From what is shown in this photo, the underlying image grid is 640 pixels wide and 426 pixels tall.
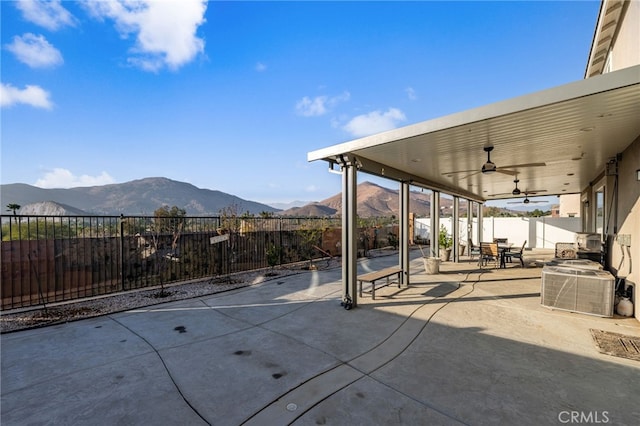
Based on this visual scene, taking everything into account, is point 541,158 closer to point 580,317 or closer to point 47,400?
point 580,317

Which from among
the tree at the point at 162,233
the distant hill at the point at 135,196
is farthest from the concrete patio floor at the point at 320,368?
the distant hill at the point at 135,196

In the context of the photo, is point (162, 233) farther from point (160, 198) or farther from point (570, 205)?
point (160, 198)

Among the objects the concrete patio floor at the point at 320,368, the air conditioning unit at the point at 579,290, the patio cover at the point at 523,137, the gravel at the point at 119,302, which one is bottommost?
the gravel at the point at 119,302

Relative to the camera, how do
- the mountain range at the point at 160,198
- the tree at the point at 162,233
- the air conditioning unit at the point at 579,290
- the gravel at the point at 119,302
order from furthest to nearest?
1. the mountain range at the point at 160,198
2. the tree at the point at 162,233
3. the air conditioning unit at the point at 579,290
4. the gravel at the point at 119,302

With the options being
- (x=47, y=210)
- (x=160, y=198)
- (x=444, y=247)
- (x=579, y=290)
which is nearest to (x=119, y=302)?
(x=47, y=210)

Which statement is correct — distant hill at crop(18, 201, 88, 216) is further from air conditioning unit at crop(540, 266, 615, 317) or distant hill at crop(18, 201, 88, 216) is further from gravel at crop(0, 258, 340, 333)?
air conditioning unit at crop(540, 266, 615, 317)

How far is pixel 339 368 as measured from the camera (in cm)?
299

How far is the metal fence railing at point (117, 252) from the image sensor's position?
5152 millimetres

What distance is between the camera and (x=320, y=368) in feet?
9.82

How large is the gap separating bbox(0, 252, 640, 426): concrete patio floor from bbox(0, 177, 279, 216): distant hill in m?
32.6

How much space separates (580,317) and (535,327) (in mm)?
1215

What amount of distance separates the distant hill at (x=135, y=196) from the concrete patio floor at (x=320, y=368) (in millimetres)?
32592

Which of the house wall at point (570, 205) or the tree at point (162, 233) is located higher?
the house wall at point (570, 205)

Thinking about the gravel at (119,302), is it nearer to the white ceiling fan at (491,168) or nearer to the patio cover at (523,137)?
the patio cover at (523,137)
